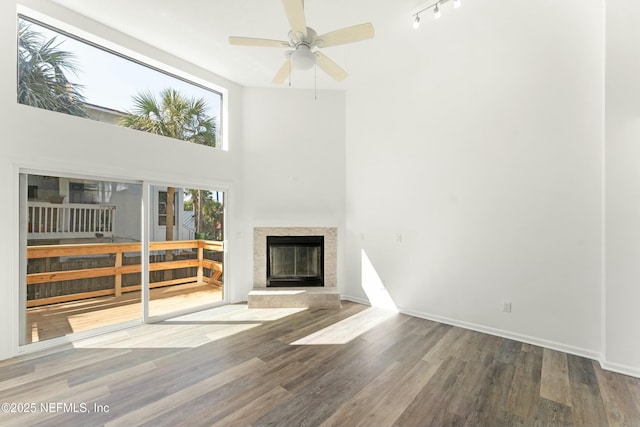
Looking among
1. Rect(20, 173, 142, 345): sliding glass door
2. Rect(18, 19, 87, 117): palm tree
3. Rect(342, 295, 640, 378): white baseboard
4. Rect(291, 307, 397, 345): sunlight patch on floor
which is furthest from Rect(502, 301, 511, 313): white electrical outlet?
Rect(18, 19, 87, 117): palm tree

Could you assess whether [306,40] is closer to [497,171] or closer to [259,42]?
[259,42]

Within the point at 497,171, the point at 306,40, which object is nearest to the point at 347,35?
the point at 306,40

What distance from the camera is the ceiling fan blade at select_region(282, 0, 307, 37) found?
2107 mm

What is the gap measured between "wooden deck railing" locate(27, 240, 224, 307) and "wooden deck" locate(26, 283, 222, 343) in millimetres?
76

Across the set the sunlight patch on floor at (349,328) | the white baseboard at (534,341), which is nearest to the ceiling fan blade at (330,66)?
the sunlight patch on floor at (349,328)

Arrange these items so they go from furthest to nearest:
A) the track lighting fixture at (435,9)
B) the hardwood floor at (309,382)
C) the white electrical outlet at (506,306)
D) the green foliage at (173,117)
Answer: the green foliage at (173,117) → the white electrical outlet at (506,306) → the track lighting fixture at (435,9) → the hardwood floor at (309,382)

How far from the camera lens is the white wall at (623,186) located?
254 centimetres

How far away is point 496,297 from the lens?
3459 mm

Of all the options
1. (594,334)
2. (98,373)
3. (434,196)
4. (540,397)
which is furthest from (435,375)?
(98,373)

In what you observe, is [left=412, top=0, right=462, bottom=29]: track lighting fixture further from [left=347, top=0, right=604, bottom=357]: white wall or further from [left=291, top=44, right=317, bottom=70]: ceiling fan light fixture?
[left=291, top=44, right=317, bottom=70]: ceiling fan light fixture

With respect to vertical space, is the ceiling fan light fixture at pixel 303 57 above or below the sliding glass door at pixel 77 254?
above

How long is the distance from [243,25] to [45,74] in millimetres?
2263

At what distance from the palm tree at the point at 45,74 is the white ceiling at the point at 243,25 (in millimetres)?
486

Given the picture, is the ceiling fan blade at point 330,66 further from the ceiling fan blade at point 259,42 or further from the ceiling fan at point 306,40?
the ceiling fan blade at point 259,42
